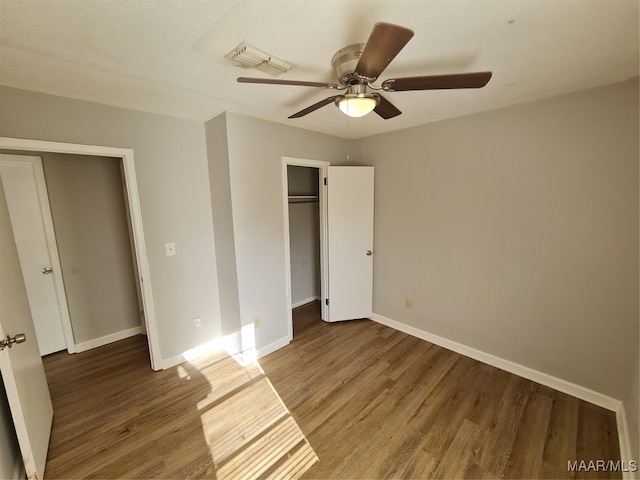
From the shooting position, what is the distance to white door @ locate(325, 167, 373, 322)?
3.07m

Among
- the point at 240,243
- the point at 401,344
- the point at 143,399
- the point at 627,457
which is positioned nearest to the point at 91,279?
the point at 143,399

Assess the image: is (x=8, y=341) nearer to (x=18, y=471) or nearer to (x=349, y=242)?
(x=18, y=471)

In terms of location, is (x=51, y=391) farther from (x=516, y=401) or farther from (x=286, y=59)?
(x=516, y=401)

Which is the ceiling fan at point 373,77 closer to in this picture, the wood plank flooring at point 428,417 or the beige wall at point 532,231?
the beige wall at point 532,231

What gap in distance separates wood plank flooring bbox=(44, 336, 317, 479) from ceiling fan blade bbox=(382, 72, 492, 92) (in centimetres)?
216

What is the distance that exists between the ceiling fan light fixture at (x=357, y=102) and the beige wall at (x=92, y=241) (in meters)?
2.70

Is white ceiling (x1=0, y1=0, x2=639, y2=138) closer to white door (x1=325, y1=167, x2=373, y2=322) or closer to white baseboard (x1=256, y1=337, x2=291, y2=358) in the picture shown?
white door (x1=325, y1=167, x2=373, y2=322)

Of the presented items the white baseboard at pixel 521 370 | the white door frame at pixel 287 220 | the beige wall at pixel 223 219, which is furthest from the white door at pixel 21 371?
the white baseboard at pixel 521 370

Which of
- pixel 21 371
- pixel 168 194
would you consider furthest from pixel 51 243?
pixel 21 371

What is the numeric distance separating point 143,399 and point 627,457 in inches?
130

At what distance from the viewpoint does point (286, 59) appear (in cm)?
143

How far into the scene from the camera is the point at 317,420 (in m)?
1.92

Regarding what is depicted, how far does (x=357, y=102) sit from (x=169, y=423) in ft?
8.06

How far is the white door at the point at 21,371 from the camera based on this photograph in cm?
131
